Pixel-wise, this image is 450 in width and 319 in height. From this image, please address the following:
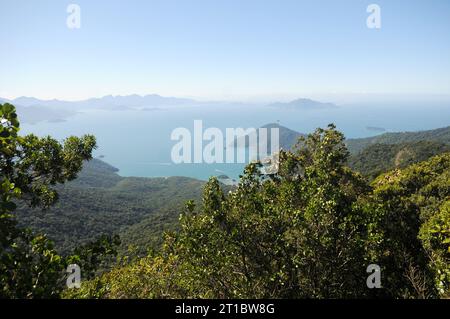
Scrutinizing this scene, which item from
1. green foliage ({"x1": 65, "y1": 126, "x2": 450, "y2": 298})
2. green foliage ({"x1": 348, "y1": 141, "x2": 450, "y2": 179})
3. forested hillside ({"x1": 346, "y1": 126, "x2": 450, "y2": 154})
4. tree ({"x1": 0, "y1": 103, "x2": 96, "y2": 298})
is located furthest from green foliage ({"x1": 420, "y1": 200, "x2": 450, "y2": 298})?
forested hillside ({"x1": 346, "y1": 126, "x2": 450, "y2": 154})

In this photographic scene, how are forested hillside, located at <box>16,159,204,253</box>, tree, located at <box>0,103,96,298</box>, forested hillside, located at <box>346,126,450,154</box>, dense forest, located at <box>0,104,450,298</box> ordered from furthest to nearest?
forested hillside, located at <box>346,126,450,154</box>, forested hillside, located at <box>16,159,204,253</box>, dense forest, located at <box>0,104,450,298</box>, tree, located at <box>0,103,96,298</box>

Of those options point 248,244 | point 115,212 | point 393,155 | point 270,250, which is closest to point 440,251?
point 270,250

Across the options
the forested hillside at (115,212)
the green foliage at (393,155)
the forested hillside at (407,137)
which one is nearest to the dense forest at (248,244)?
the forested hillside at (115,212)

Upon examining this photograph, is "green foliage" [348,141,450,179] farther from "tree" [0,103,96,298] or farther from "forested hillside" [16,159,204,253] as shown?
"tree" [0,103,96,298]

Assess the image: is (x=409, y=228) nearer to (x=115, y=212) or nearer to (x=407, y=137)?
(x=115, y=212)

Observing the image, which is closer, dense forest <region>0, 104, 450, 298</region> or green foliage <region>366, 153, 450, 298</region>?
dense forest <region>0, 104, 450, 298</region>

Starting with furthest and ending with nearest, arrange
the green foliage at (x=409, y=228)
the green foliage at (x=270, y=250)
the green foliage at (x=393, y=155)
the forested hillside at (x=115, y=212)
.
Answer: the green foliage at (x=393, y=155) → the forested hillside at (x=115, y=212) → the green foliage at (x=409, y=228) → the green foliage at (x=270, y=250)

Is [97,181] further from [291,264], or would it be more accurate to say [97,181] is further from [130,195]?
[291,264]

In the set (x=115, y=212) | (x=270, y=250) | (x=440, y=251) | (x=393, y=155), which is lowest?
(x=115, y=212)

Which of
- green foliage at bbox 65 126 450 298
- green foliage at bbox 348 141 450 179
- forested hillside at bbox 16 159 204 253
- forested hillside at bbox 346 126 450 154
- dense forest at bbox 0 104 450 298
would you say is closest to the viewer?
dense forest at bbox 0 104 450 298

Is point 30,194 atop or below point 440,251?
atop

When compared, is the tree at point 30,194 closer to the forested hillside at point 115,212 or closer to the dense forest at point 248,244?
the dense forest at point 248,244
